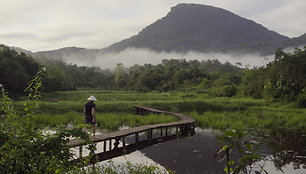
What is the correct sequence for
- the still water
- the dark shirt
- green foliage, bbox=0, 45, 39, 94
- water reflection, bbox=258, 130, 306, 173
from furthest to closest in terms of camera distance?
green foliage, bbox=0, 45, 39, 94
the dark shirt
water reflection, bbox=258, 130, 306, 173
the still water

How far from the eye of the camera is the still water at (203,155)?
8.94 metres

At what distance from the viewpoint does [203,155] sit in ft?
34.6

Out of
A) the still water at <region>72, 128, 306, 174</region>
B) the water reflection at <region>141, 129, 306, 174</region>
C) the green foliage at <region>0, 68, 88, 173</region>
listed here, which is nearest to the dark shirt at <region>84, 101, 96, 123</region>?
the still water at <region>72, 128, 306, 174</region>

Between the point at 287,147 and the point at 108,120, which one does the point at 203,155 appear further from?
the point at 108,120

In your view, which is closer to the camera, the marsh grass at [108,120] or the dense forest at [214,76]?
the marsh grass at [108,120]

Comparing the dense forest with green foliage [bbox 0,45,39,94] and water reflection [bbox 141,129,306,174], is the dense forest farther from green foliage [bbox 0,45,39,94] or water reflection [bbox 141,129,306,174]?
water reflection [bbox 141,129,306,174]

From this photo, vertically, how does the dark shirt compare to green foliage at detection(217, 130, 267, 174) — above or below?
below

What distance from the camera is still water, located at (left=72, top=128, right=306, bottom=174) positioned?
8938 mm

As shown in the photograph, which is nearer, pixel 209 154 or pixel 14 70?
pixel 209 154

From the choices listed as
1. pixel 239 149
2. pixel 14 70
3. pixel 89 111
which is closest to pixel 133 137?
pixel 89 111

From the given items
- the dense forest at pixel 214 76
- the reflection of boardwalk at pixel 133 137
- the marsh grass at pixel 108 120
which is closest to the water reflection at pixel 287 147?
the reflection of boardwalk at pixel 133 137

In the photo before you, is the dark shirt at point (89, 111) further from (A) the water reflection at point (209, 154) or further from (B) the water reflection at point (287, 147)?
(B) the water reflection at point (287, 147)

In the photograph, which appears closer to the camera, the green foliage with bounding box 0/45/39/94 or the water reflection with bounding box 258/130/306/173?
the water reflection with bounding box 258/130/306/173

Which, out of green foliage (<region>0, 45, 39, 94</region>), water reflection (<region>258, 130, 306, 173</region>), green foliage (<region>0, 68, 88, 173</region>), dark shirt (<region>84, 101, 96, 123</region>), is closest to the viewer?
green foliage (<region>0, 68, 88, 173</region>)
